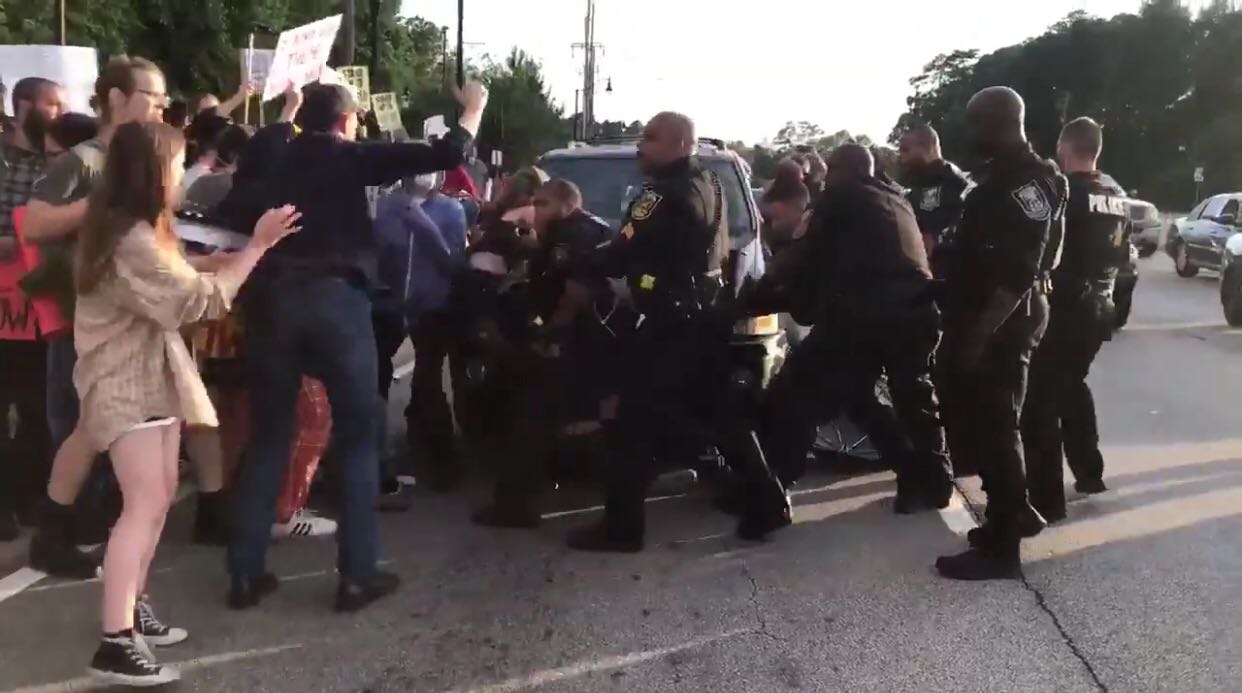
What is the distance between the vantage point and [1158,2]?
87562 mm

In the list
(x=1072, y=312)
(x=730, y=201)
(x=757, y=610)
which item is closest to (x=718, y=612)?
(x=757, y=610)

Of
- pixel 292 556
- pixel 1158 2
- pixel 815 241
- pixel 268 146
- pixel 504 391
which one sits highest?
pixel 1158 2

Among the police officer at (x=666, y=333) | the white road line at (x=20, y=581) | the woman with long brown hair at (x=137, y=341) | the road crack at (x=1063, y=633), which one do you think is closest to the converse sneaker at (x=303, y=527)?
the white road line at (x=20, y=581)

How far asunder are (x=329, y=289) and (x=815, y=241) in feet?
7.75

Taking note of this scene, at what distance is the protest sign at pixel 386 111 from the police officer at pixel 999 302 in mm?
5718

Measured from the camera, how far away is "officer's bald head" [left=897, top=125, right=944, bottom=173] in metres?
8.41

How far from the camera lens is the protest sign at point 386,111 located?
10.4 meters

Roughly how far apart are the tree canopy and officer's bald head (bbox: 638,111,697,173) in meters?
73.6

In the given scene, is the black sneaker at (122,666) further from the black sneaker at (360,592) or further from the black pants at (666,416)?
the black pants at (666,416)

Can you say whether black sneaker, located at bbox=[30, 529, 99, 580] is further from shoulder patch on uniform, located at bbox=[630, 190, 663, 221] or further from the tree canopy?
the tree canopy

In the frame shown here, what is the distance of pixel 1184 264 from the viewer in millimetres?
25828

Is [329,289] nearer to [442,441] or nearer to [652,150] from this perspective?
[652,150]

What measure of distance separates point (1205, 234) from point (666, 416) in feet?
70.2

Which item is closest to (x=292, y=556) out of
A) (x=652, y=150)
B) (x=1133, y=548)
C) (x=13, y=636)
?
(x=13, y=636)
